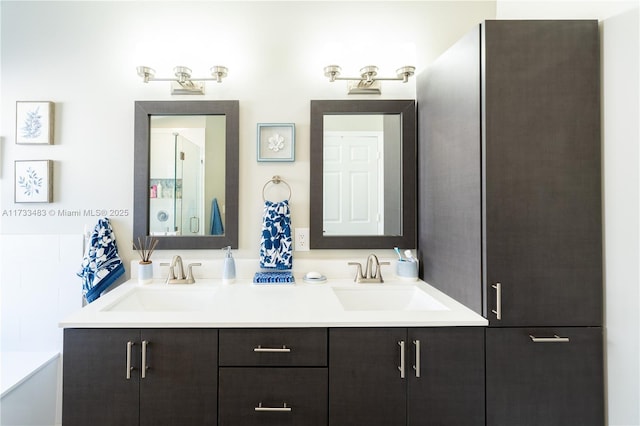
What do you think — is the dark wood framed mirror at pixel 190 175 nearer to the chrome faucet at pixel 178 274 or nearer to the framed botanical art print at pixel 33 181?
the chrome faucet at pixel 178 274

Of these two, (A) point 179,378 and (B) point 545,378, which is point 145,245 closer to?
(A) point 179,378

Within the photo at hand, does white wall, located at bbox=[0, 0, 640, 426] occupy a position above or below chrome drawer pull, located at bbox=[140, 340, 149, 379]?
above

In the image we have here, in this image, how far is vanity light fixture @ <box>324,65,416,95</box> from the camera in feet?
5.33

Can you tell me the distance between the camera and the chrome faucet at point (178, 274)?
1614mm

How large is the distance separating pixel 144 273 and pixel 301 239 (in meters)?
0.83

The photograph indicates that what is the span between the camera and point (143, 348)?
43.3 inches

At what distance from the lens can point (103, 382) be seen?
111 centimetres

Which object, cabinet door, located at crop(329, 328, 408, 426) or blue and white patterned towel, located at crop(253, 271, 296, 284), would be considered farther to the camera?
blue and white patterned towel, located at crop(253, 271, 296, 284)

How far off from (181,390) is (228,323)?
0.97 feet

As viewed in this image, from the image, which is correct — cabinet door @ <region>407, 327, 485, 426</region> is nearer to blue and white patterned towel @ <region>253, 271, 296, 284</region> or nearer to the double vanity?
the double vanity

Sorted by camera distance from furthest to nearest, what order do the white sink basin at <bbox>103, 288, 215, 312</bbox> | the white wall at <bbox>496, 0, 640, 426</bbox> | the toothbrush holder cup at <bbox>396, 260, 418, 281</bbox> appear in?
the toothbrush holder cup at <bbox>396, 260, 418, 281</bbox> → the white sink basin at <bbox>103, 288, 215, 312</bbox> → the white wall at <bbox>496, 0, 640, 426</bbox>

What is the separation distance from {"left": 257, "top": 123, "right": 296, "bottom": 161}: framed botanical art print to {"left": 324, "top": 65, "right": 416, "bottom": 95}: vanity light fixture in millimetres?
370

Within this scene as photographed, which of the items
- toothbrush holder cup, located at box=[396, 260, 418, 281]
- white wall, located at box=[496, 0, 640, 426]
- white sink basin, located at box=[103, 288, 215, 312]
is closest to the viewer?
white wall, located at box=[496, 0, 640, 426]

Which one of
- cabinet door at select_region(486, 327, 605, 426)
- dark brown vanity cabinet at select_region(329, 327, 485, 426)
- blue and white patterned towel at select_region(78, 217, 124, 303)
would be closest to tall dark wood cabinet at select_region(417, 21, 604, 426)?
cabinet door at select_region(486, 327, 605, 426)
